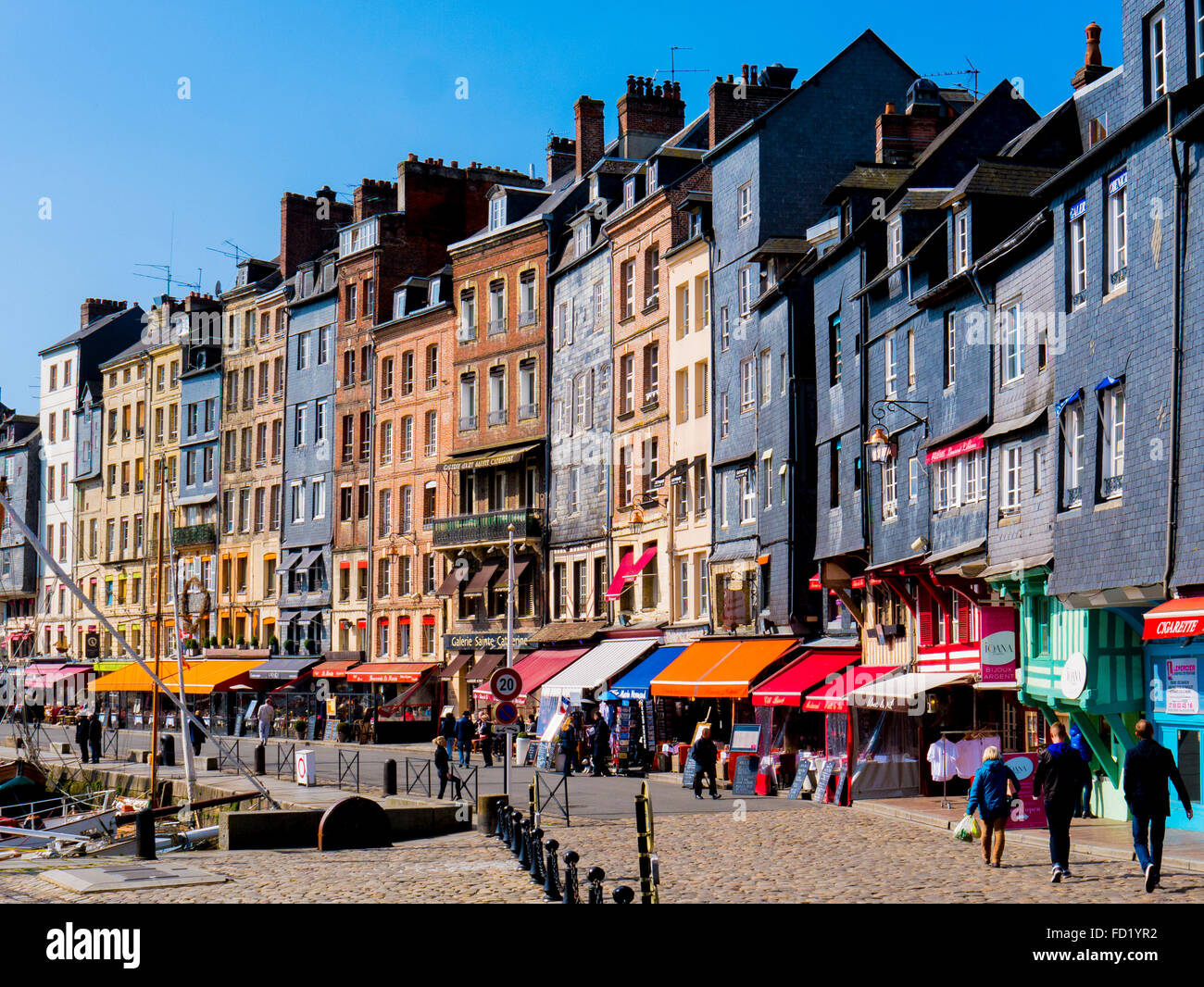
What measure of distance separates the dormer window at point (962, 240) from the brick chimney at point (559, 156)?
3577 centimetres

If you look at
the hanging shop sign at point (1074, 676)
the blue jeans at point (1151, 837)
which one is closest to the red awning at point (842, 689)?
A: the hanging shop sign at point (1074, 676)

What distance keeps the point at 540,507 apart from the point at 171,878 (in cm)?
3438

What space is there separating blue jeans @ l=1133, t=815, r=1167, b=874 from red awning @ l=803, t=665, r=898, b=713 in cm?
1462

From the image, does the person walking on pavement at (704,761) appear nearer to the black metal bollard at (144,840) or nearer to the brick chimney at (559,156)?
the black metal bollard at (144,840)

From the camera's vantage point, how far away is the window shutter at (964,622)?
30812 mm

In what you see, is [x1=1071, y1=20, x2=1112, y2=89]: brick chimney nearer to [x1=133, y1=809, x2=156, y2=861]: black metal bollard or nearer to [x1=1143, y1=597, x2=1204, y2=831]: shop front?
[x1=1143, y1=597, x2=1204, y2=831]: shop front

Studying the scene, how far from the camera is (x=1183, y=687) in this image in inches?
919

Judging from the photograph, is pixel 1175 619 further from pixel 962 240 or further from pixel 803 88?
pixel 803 88

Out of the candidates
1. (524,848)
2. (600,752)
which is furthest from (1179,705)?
(600,752)

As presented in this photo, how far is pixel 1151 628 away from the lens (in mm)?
21422

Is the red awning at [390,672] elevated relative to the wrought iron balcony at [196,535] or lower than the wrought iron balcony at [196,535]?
lower

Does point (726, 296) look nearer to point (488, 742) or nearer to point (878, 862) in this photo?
point (488, 742)

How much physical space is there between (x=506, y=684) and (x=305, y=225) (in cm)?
5310

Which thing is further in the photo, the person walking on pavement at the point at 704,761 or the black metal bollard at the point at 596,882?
the person walking on pavement at the point at 704,761
